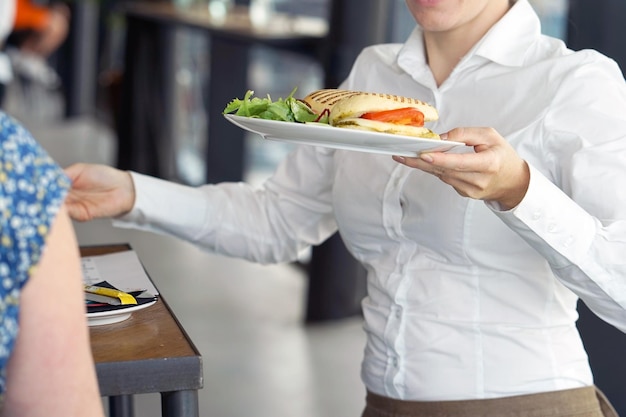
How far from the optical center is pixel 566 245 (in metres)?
1.33

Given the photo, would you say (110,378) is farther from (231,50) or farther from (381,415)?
(231,50)

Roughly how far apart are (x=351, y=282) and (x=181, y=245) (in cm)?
157

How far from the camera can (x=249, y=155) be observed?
5.73 m

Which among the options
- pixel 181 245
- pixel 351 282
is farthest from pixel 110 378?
pixel 181 245

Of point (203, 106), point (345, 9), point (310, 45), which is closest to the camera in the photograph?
point (345, 9)

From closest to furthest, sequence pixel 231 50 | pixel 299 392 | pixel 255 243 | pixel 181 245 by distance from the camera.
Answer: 1. pixel 255 243
2. pixel 299 392
3. pixel 181 245
4. pixel 231 50

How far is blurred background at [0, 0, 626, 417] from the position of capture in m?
3.27

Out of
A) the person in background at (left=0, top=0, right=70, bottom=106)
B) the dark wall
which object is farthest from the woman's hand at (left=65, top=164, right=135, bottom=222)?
the person in background at (left=0, top=0, right=70, bottom=106)

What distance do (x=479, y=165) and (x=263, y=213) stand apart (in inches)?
27.1

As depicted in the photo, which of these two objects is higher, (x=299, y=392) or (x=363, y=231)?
(x=363, y=231)

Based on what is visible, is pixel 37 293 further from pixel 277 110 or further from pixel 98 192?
pixel 98 192

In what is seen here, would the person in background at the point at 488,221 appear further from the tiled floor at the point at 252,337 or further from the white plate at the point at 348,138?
the tiled floor at the point at 252,337

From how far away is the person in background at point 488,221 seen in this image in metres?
1.37

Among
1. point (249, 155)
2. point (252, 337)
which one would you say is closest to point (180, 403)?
point (252, 337)
